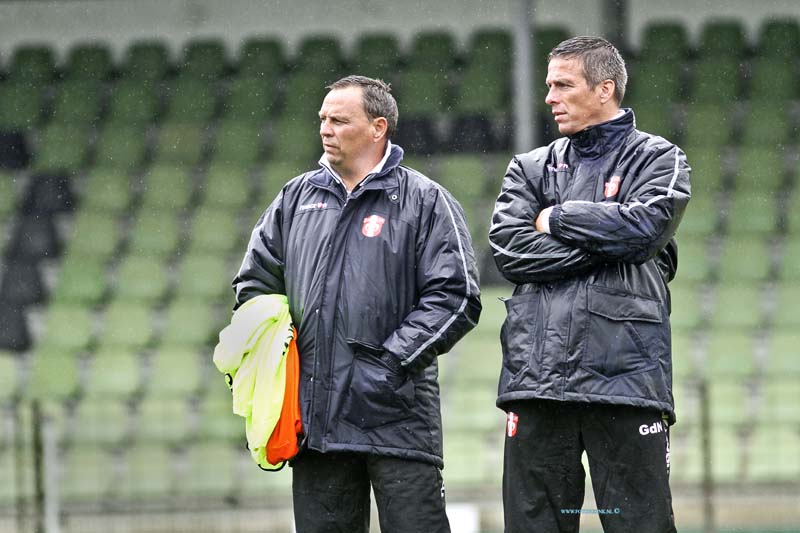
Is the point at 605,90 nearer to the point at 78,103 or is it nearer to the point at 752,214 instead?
the point at 752,214

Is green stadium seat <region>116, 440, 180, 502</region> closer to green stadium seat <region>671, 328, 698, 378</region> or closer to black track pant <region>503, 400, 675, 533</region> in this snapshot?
green stadium seat <region>671, 328, 698, 378</region>

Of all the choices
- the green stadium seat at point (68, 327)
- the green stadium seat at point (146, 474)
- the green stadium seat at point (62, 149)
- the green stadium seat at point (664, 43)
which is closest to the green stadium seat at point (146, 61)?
the green stadium seat at point (62, 149)

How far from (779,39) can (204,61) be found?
4.35m

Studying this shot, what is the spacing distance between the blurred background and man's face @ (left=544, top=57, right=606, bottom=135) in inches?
151

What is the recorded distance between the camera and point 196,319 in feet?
29.8

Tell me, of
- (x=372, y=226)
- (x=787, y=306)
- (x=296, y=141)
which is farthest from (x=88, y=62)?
(x=372, y=226)

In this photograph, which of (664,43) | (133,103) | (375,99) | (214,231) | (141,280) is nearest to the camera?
(375,99)

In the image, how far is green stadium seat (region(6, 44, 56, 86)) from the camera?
10914mm

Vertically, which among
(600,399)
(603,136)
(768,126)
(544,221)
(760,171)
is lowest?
(600,399)

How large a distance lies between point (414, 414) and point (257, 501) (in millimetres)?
4112

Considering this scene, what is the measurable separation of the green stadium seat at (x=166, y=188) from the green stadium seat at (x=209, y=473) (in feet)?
8.61

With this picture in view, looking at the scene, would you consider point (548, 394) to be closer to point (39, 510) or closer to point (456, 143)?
point (39, 510)

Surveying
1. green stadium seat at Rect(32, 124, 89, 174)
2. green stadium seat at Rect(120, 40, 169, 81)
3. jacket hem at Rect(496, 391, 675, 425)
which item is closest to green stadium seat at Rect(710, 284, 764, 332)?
green stadium seat at Rect(120, 40, 169, 81)

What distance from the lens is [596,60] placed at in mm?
3703
